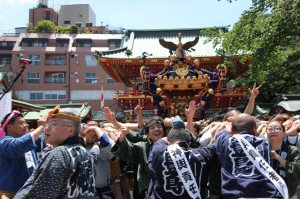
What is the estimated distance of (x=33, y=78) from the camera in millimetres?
34750

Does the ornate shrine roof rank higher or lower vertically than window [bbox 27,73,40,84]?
higher

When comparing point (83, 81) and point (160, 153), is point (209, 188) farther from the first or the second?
point (83, 81)

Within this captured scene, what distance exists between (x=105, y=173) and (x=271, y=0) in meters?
7.85

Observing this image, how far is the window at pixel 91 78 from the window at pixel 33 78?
4.62 metres

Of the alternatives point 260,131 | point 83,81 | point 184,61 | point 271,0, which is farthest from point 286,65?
point 83,81

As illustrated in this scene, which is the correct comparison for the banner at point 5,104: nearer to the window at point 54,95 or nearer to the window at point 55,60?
the window at point 54,95

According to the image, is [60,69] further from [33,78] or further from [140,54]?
[140,54]

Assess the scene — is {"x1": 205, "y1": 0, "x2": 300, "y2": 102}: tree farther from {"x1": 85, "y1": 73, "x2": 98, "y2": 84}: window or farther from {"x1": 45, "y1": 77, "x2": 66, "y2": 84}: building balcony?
{"x1": 45, "y1": 77, "x2": 66, "y2": 84}: building balcony

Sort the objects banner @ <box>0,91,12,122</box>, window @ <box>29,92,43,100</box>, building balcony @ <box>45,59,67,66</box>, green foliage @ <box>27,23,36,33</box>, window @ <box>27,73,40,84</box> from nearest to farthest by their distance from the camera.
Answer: banner @ <box>0,91,12,122</box> < window @ <box>29,92,43,100</box> < window @ <box>27,73,40,84</box> < building balcony @ <box>45,59,67,66</box> < green foliage @ <box>27,23,36,33</box>

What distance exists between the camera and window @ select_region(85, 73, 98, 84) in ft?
113

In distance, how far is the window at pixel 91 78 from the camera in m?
34.6

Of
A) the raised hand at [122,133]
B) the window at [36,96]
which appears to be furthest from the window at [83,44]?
the raised hand at [122,133]

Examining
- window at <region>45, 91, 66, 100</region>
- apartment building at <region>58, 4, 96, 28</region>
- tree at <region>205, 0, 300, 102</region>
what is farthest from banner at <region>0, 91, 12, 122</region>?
apartment building at <region>58, 4, 96, 28</region>

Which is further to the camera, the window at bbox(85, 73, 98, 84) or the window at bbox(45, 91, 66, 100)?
the window at bbox(85, 73, 98, 84)
